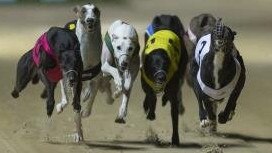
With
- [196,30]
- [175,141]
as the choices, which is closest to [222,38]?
[175,141]

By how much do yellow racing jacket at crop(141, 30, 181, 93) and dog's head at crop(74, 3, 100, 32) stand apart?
63cm

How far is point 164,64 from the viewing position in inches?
344

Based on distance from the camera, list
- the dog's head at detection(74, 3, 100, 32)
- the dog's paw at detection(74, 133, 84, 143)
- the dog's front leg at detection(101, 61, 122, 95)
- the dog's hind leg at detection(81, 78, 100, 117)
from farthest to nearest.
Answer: the dog's hind leg at detection(81, 78, 100, 117), the dog's paw at detection(74, 133, 84, 143), the dog's head at detection(74, 3, 100, 32), the dog's front leg at detection(101, 61, 122, 95)

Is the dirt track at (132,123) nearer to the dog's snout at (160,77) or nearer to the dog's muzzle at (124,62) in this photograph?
the dog's snout at (160,77)

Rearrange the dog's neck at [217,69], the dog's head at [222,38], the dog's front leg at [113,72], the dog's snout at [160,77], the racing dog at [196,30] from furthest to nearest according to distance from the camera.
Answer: the racing dog at [196,30], the dog's front leg at [113,72], the dog's snout at [160,77], the dog's neck at [217,69], the dog's head at [222,38]

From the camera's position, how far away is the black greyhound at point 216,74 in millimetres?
8438

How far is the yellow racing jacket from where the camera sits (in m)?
8.85

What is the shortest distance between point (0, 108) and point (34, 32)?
23.8ft

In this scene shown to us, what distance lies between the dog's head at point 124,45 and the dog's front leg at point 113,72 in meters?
0.13

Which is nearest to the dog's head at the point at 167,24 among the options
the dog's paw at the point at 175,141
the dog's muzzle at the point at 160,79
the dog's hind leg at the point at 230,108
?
the dog's muzzle at the point at 160,79

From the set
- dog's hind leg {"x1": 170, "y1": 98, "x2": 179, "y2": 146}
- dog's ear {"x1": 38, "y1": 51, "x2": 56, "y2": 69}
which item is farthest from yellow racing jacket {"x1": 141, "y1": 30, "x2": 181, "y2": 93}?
dog's ear {"x1": 38, "y1": 51, "x2": 56, "y2": 69}

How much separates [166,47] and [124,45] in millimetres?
445

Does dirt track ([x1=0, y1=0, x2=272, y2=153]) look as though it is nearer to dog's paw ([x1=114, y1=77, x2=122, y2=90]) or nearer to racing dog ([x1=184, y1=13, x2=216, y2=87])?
dog's paw ([x1=114, y1=77, x2=122, y2=90])

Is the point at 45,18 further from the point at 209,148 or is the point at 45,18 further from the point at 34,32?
the point at 209,148
